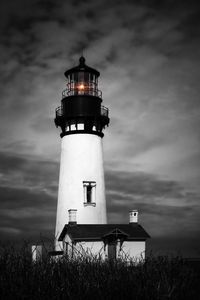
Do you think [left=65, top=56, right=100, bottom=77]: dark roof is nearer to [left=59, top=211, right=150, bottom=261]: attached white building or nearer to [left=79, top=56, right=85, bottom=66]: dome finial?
[left=79, top=56, right=85, bottom=66]: dome finial

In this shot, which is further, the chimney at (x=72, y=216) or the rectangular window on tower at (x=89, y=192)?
the rectangular window on tower at (x=89, y=192)

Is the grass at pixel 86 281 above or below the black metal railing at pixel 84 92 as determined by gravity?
below

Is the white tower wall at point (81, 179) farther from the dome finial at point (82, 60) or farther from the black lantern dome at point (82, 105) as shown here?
the dome finial at point (82, 60)

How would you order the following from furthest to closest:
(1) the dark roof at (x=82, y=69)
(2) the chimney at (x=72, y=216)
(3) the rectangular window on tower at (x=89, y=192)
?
(1) the dark roof at (x=82, y=69)
(3) the rectangular window on tower at (x=89, y=192)
(2) the chimney at (x=72, y=216)

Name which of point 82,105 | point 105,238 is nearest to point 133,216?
point 105,238

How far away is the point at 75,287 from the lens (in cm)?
1143

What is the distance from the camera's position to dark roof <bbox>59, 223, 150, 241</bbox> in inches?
992

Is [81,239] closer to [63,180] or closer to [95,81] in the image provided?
[63,180]

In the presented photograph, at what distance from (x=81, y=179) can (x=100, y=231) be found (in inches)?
119

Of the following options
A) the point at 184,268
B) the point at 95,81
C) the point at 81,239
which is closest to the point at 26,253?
the point at 184,268

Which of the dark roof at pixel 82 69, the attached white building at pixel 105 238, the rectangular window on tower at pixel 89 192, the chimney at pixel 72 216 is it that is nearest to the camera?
the attached white building at pixel 105 238

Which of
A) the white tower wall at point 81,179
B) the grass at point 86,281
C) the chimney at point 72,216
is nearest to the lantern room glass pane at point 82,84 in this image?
the white tower wall at point 81,179

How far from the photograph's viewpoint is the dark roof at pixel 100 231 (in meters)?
25.2

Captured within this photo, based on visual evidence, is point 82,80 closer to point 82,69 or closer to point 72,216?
point 82,69
